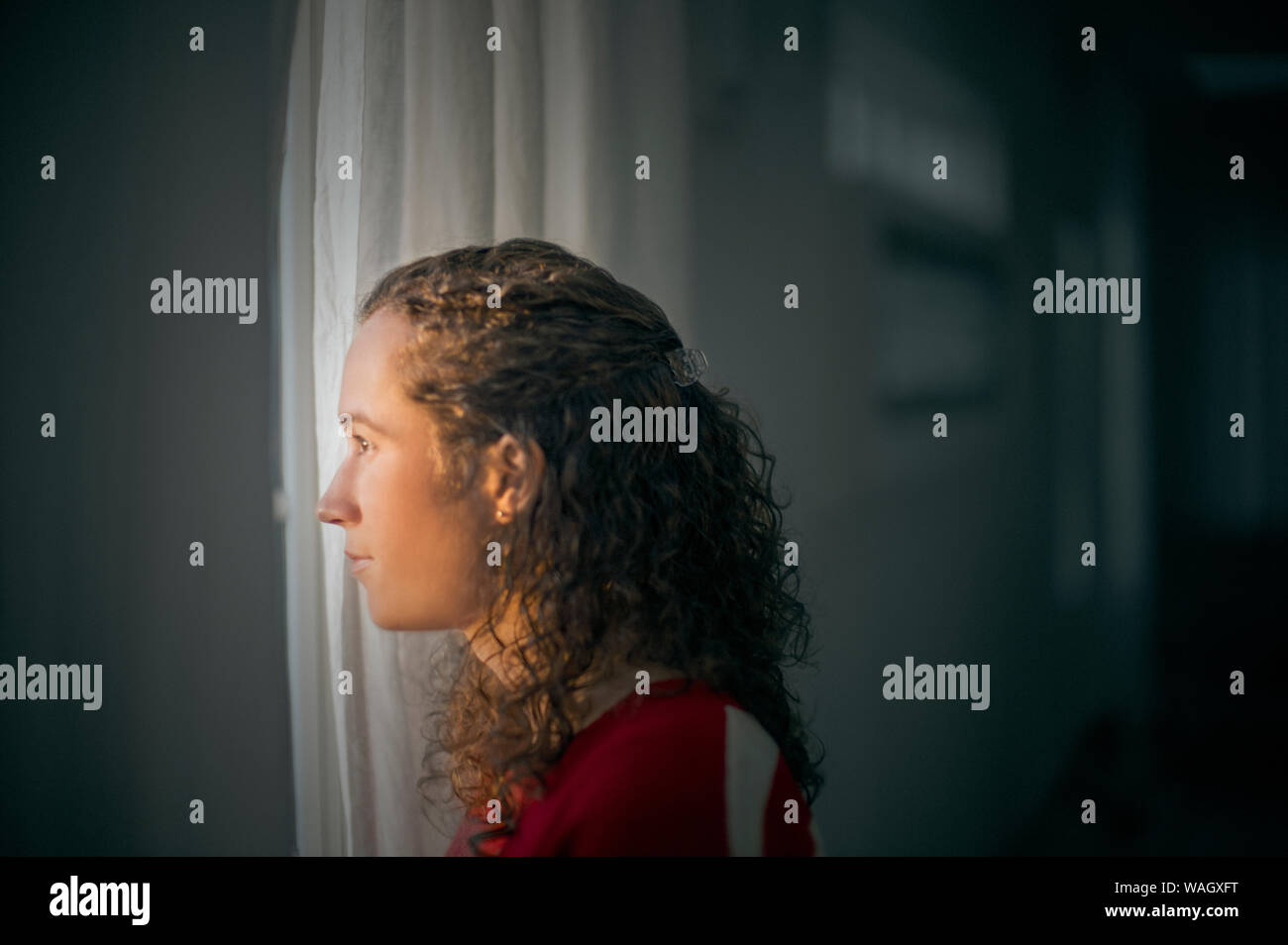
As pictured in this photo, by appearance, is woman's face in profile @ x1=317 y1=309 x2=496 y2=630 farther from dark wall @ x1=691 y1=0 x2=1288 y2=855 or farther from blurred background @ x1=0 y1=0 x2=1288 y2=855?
dark wall @ x1=691 y1=0 x2=1288 y2=855

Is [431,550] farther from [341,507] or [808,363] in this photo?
[808,363]

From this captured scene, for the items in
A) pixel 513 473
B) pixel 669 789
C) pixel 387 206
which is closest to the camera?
pixel 669 789

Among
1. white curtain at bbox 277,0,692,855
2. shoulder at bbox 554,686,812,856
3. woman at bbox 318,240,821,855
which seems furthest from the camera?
white curtain at bbox 277,0,692,855

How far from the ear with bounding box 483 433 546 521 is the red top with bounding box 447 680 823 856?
267mm

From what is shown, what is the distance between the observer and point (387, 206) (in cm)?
132

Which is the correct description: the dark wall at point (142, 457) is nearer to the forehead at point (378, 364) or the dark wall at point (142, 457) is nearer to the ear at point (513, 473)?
the forehead at point (378, 364)

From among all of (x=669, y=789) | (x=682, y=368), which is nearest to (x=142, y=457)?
(x=682, y=368)

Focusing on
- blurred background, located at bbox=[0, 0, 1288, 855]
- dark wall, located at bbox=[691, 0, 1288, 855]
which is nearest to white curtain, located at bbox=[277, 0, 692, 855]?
blurred background, located at bbox=[0, 0, 1288, 855]

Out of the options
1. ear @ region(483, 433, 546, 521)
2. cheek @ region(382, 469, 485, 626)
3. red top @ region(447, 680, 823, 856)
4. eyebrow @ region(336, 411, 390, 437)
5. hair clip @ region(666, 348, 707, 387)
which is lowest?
red top @ region(447, 680, 823, 856)

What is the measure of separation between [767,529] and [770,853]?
410mm

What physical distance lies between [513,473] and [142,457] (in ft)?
2.33

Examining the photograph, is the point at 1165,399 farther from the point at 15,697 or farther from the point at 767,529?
the point at 15,697

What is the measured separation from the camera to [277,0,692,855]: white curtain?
1.31m
